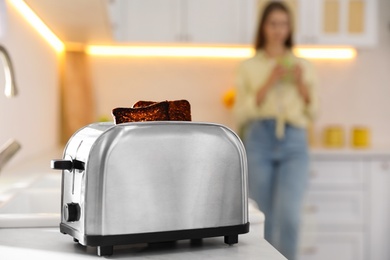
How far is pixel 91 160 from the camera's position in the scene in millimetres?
1133

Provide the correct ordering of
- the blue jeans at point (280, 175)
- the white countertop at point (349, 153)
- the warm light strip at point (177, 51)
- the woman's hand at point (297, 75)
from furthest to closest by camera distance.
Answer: the warm light strip at point (177, 51) → the white countertop at point (349, 153) → the woman's hand at point (297, 75) → the blue jeans at point (280, 175)

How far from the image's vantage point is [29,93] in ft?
9.96

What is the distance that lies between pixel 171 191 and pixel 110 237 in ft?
0.40

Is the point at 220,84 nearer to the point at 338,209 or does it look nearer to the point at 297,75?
the point at 297,75

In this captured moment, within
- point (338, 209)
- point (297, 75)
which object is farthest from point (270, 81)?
point (338, 209)

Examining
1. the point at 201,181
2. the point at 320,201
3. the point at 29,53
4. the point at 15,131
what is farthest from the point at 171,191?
the point at 320,201

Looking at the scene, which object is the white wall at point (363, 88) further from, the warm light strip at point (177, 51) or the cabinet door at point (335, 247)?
the cabinet door at point (335, 247)

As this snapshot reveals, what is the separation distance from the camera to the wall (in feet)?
14.9

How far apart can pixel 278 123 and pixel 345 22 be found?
3.25 feet

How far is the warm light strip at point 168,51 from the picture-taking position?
4.50m

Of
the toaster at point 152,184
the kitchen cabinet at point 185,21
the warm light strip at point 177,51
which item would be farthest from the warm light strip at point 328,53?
the toaster at point 152,184

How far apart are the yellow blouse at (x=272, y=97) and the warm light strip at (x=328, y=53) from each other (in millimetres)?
775

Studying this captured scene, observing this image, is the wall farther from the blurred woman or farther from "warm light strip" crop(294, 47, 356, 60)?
the blurred woman

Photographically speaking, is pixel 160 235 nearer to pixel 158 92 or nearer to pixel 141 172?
pixel 141 172
